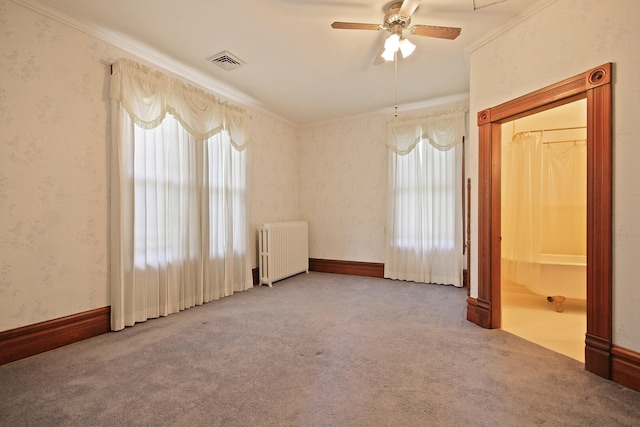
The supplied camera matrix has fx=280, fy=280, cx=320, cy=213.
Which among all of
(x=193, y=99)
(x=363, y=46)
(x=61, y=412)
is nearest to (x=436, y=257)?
(x=363, y=46)

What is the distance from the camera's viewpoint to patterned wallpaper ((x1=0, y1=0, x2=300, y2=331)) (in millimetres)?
1946

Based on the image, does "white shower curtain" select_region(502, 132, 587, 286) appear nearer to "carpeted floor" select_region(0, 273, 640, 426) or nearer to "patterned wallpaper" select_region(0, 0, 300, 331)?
"carpeted floor" select_region(0, 273, 640, 426)

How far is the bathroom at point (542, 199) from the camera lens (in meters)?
3.39

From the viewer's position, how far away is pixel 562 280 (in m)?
3.00

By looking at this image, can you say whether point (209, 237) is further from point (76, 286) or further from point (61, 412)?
point (61, 412)

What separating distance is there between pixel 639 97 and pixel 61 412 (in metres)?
3.61

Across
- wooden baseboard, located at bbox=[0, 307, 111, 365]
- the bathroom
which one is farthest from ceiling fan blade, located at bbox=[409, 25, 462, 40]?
wooden baseboard, located at bbox=[0, 307, 111, 365]

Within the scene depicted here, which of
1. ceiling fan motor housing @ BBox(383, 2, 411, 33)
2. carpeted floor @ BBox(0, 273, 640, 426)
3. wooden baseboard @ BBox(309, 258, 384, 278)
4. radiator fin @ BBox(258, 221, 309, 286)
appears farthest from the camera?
wooden baseboard @ BBox(309, 258, 384, 278)

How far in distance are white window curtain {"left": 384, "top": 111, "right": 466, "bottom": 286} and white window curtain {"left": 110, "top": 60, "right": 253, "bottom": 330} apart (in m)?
2.21

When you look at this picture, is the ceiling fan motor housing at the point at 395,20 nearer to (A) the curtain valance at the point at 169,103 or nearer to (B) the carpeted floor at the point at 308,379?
(A) the curtain valance at the point at 169,103

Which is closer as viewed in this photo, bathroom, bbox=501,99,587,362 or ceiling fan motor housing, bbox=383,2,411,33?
ceiling fan motor housing, bbox=383,2,411,33

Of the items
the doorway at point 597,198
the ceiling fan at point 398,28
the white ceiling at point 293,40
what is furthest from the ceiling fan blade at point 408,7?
the doorway at point 597,198

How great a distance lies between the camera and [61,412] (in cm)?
144

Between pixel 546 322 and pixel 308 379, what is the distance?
2.45m
